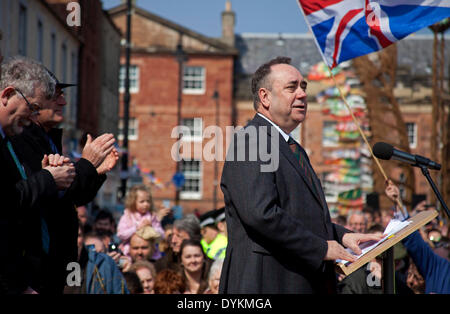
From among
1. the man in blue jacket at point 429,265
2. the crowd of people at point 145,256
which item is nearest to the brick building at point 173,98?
the crowd of people at point 145,256

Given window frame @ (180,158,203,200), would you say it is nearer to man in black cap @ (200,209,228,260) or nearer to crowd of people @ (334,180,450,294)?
man in black cap @ (200,209,228,260)

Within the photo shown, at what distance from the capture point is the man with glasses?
3457mm

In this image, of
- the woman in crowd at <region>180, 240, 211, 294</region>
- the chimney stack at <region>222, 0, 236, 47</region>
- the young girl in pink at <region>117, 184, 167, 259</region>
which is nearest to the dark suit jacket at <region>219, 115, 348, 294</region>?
the woman in crowd at <region>180, 240, 211, 294</region>

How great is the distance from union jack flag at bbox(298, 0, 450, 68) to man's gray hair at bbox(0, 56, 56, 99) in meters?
3.11

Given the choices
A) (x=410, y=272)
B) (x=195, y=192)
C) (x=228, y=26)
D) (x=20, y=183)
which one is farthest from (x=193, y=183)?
(x=20, y=183)

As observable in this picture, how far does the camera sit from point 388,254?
13.1 ft

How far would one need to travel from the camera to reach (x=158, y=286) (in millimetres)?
7020

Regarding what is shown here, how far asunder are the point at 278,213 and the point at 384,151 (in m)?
1.01

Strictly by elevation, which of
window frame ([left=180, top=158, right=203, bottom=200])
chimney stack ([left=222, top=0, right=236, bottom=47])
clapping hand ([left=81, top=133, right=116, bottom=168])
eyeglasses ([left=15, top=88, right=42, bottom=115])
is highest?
chimney stack ([left=222, top=0, right=236, bottom=47])

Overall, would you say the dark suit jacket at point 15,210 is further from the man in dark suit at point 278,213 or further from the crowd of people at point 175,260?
the crowd of people at point 175,260

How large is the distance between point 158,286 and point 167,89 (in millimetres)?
44918

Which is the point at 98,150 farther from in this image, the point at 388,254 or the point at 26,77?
the point at 388,254

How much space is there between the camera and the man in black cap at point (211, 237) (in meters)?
9.43

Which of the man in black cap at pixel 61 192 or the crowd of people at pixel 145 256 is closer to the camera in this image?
the man in black cap at pixel 61 192
